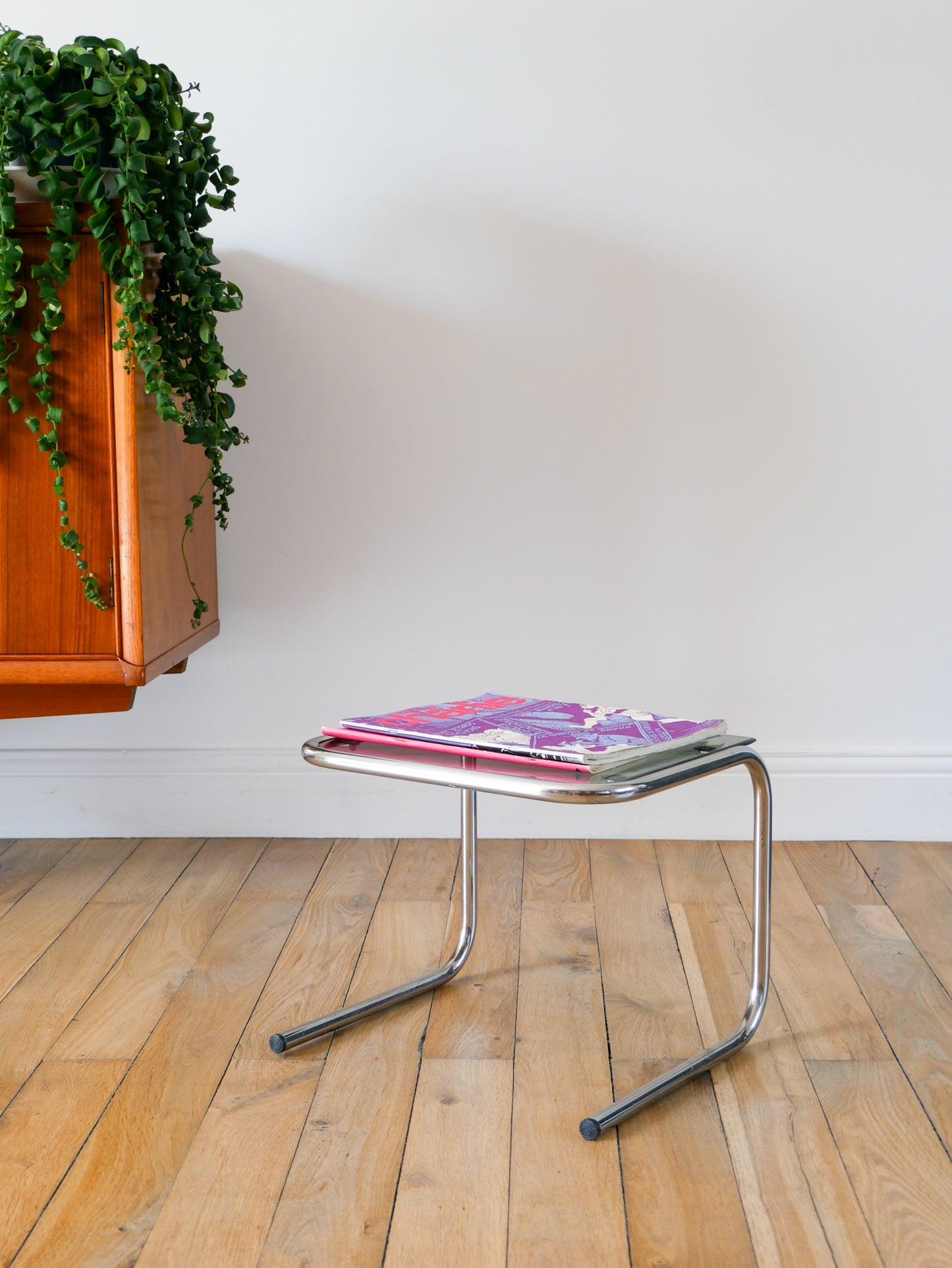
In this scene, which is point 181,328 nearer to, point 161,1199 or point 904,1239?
point 161,1199

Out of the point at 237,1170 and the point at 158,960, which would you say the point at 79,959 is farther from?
the point at 237,1170

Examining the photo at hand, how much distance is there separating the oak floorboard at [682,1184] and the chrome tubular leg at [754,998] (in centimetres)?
2

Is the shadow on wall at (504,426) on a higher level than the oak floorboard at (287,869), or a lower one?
higher

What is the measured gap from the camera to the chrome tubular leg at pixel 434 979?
123cm

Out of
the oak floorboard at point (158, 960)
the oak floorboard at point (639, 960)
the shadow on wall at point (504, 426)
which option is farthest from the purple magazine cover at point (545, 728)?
the shadow on wall at point (504, 426)

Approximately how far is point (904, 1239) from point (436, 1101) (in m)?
0.45

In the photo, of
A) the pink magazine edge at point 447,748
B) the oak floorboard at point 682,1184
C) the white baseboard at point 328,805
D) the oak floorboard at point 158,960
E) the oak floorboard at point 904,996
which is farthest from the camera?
the white baseboard at point 328,805

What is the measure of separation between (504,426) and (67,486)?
767 millimetres

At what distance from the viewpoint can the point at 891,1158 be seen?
1010 mm

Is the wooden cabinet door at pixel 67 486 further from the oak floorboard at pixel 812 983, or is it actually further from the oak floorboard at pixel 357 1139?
the oak floorboard at pixel 812 983

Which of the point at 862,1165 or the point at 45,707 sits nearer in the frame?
the point at 862,1165

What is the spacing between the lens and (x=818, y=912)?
1.62 meters

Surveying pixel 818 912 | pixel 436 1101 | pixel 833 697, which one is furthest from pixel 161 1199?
pixel 833 697

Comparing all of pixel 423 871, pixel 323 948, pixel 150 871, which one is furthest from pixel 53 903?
pixel 423 871
